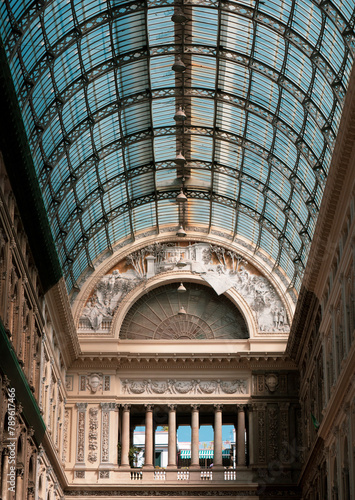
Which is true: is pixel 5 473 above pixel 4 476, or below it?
above

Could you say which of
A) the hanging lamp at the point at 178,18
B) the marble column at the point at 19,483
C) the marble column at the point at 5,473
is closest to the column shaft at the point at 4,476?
the marble column at the point at 5,473

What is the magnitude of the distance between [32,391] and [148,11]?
19.5m

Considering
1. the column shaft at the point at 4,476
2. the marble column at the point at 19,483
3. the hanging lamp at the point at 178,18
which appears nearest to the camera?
the column shaft at the point at 4,476

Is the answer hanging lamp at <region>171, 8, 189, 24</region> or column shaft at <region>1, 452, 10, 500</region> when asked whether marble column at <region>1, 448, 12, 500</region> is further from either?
hanging lamp at <region>171, 8, 189, 24</region>

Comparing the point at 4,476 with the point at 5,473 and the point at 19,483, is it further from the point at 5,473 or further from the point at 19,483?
the point at 19,483

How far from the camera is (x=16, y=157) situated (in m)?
39.6

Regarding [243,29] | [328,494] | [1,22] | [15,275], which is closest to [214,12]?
[243,29]

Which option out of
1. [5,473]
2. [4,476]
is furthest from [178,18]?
[4,476]

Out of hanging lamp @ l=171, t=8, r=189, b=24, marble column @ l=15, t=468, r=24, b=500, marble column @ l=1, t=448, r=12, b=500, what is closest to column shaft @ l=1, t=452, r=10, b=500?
marble column @ l=1, t=448, r=12, b=500

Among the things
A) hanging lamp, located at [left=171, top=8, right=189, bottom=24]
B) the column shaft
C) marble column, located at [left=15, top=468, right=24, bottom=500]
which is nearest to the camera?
the column shaft

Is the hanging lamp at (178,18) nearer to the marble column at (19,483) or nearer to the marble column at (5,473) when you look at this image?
the marble column at (5,473)

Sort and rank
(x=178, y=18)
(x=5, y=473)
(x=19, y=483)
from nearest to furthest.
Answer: (x=5, y=473) → (x=19, y=483) → (x=178, y=18)

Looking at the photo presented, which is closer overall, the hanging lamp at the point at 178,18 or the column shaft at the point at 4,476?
the column shaft at the point at 4,476

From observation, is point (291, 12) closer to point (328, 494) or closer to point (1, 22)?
point (1, 22)
